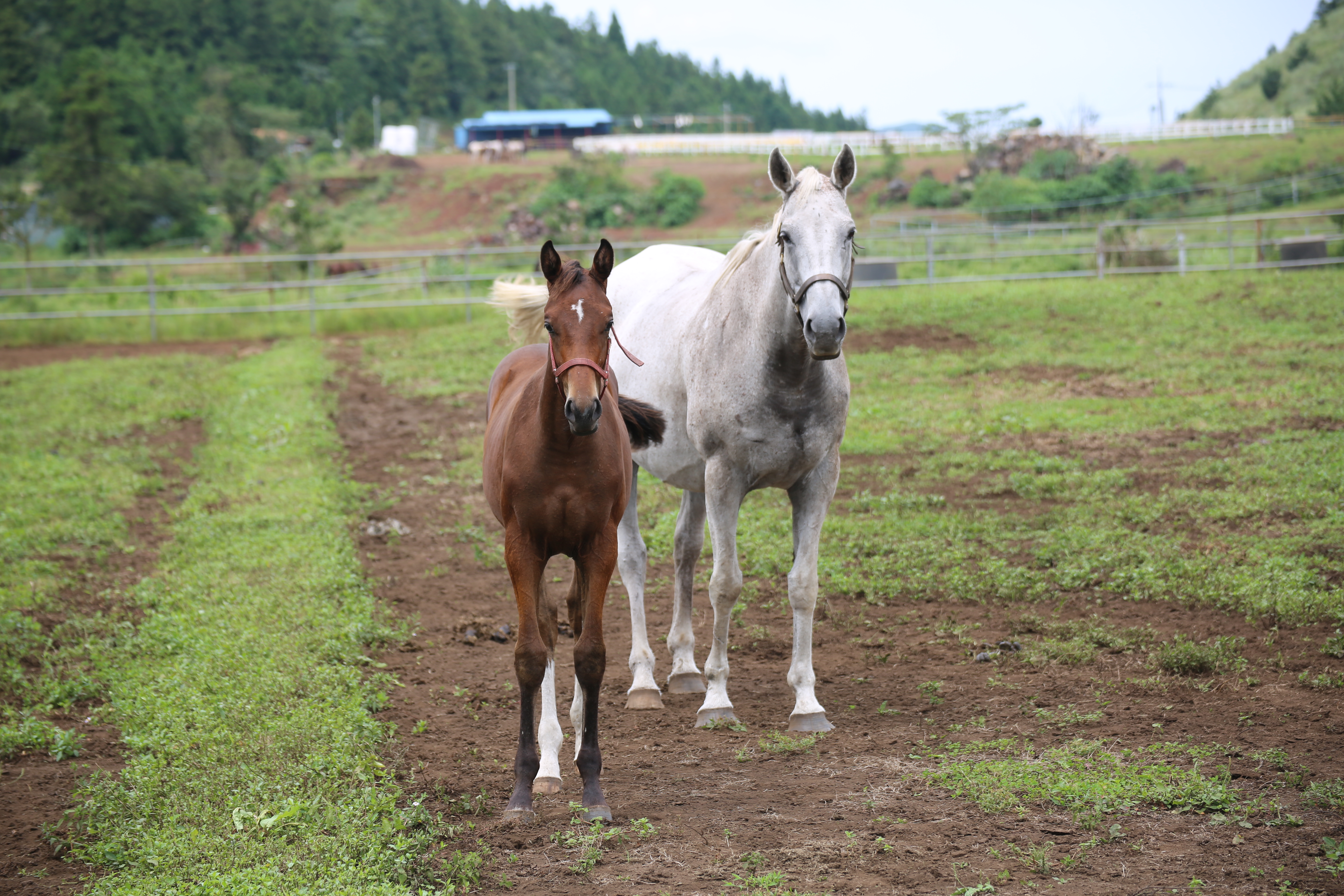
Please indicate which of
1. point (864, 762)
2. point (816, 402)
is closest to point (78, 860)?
point (864, 762)

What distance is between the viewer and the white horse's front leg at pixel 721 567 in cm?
505

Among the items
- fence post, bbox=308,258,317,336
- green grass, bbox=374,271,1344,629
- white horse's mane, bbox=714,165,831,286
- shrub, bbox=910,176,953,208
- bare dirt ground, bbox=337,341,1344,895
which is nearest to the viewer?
bare dirt ground, bbox=337,341,1344,895

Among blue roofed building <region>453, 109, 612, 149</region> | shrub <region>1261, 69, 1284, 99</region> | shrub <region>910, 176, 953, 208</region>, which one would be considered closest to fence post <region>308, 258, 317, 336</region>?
shrub <region>910, 176, 953, 208</region>

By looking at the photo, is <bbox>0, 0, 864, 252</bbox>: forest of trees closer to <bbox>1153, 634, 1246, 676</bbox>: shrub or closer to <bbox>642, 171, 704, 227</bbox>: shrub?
<bbox>642, 171, 704, 227</bbox>: shrub

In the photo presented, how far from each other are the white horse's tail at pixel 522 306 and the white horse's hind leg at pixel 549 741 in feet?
7.61

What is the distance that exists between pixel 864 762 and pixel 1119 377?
10092 millimetres

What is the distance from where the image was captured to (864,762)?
14.1 feet

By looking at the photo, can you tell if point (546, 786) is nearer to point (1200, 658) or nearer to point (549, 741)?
point (549, 741)

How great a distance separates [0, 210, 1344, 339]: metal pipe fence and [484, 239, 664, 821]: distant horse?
14.6 m

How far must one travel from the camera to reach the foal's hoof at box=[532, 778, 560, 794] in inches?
165

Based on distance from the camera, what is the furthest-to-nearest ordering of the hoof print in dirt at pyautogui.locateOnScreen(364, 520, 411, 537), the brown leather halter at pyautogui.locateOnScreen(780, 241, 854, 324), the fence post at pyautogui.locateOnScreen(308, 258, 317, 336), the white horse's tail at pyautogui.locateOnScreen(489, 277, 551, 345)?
the fence post at pyautogui.locateOnScreen(308, 258, 317, 336)
the hoof print in dirt at pyautogui.locateOnScreen(364, 520, 411, 537)
the white horse's tail at pyautogui.locateOnScreen(489, 277, 551, 345)
the brown leather halter at pyautogui.locateOnScreen(780, 241, 854, 324)

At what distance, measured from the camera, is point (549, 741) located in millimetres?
4355

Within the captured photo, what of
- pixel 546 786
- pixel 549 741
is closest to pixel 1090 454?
pixel 549 741

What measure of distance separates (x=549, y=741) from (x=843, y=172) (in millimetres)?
2901
